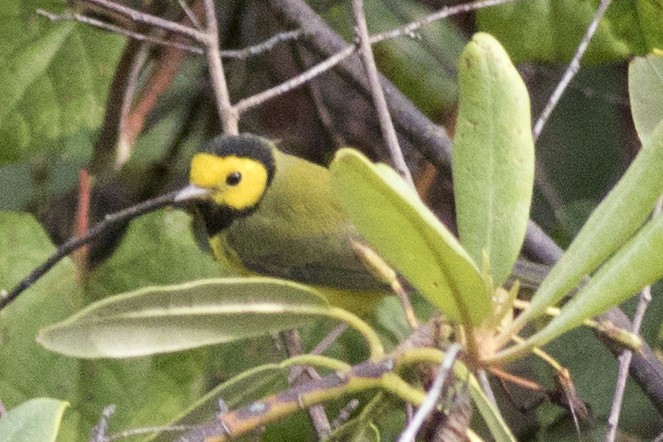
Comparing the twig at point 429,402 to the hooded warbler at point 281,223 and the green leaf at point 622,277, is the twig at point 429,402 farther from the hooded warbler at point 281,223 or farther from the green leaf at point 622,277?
the hooded warbler at point 281,223

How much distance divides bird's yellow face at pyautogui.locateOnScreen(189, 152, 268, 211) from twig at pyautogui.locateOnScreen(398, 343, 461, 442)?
908mm

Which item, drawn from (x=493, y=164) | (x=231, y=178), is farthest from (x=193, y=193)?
(x=493, y=164)

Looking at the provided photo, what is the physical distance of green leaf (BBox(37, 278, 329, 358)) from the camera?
2.33 feet

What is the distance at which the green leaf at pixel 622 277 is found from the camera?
586 millimetres

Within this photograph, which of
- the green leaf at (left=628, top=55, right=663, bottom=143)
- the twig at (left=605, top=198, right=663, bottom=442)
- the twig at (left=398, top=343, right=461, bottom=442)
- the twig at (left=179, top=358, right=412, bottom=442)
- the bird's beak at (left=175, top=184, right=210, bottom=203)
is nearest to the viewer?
the twig at (left=398, top=343, right=461, bottom=442)

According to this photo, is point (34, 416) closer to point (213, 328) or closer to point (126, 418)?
point (213, 328)

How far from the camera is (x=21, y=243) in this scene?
1.32 m

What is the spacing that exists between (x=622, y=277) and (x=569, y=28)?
2.76 ft

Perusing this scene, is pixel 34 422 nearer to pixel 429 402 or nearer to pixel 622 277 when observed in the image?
pixel 429 402

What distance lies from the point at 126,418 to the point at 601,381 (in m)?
0.68

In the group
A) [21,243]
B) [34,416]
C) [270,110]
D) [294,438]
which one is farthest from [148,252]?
[34,416]

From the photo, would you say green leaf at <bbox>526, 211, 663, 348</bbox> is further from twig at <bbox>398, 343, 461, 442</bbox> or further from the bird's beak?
the bird's beak

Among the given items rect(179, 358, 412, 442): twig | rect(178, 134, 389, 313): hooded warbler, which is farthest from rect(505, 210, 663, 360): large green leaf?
→ rect(178, 134, 389, 313): hooded warbler

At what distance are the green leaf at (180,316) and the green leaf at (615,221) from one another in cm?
19
